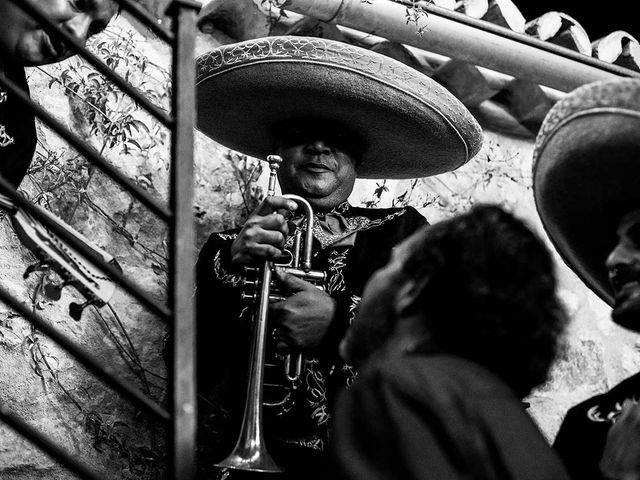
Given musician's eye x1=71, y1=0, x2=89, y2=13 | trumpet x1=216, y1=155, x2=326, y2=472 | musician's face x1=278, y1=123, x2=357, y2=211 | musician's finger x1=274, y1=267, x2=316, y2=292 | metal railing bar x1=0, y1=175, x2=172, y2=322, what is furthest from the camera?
musician's face x1=278, y1=123, x2=357, y2=211

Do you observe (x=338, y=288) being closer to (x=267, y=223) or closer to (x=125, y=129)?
(x=267, y=223)

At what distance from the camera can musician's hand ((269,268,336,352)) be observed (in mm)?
3783

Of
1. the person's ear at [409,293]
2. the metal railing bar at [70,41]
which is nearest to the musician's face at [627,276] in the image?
the person's ear at [409,293]

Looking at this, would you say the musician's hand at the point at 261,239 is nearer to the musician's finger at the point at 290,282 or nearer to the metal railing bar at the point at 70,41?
the musician's finger at the point at 290,282

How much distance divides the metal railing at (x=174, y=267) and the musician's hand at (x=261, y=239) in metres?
1.47

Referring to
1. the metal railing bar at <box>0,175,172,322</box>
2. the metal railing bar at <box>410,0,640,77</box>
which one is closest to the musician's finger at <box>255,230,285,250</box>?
the metal railing bar at <box>410,0,640,77</box>

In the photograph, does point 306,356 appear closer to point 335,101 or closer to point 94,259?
point 335,101

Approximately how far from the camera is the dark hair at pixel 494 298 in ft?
6.28

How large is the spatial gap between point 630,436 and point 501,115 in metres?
2.80

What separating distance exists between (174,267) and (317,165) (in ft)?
6.73

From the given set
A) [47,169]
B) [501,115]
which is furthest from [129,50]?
[501,115]

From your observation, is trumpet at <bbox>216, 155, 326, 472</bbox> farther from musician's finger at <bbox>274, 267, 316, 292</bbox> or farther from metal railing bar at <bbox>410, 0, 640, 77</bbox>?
metal railing bar at <bbox>410, 0, 640, 77</bbox>

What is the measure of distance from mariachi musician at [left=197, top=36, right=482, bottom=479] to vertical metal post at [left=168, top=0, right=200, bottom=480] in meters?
1.49

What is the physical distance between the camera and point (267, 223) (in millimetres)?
3805
